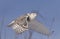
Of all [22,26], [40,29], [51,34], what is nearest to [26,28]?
[22,26]

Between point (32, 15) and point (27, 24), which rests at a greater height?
point (32, 15)

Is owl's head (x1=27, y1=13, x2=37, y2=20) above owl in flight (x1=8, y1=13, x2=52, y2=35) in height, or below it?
above

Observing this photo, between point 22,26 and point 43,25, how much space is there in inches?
9.9

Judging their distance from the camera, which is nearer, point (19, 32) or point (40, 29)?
point (19, 32)

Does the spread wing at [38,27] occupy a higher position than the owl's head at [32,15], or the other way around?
the owl's head at [32,15]

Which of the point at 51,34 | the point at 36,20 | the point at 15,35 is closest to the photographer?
the point at 15,35

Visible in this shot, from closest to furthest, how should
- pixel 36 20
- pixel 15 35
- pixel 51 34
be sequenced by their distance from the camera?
pixel 15 35, pixel 36 20, pixel 51 34

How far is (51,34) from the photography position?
7.10 ft

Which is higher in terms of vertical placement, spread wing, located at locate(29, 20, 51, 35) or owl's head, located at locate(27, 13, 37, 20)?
owl's head, located at locate(27, 13, 37, 20)

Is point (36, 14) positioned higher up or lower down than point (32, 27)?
higher up

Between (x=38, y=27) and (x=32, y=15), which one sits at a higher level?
(x=32, y=15)

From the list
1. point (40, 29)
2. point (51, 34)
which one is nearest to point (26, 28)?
point (40, 29)

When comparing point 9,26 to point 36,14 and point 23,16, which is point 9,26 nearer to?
point 23,16

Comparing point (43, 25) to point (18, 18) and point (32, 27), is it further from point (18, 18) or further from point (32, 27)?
point (18, 18)
